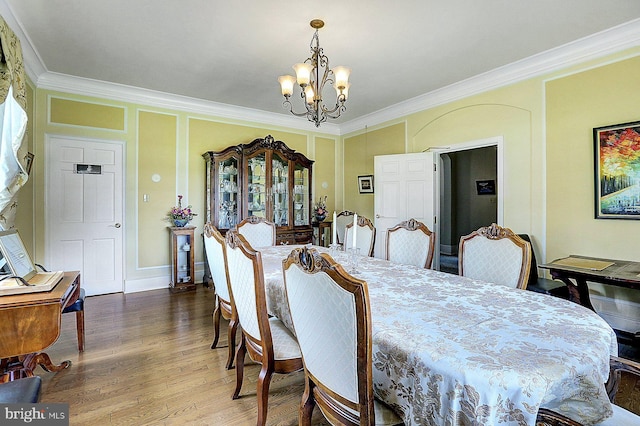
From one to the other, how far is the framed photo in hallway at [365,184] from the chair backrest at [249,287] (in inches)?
151

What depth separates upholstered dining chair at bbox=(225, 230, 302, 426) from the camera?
150cm

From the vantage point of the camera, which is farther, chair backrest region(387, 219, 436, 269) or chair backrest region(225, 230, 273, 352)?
chair backrest region(387, 219, 436, 269)


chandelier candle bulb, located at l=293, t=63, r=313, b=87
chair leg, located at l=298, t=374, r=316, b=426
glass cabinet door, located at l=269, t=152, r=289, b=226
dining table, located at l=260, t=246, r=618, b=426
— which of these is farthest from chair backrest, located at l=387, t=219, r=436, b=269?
glass cabinet door, located at l=269, t=152, r=289, b=226

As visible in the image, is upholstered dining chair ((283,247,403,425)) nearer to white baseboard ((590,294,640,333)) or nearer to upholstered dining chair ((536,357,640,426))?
upholstered dining chair ((536,357,640,426))

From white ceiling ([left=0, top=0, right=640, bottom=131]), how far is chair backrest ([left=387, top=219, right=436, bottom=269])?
165cm

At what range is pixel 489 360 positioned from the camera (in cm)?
93

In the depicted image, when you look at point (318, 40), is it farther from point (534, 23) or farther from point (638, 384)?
point (638, 384)

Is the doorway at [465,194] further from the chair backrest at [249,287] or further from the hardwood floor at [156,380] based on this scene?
the chair backrest at [249,287]

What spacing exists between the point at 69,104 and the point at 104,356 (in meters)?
3.09

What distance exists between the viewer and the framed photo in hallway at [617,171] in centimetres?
266

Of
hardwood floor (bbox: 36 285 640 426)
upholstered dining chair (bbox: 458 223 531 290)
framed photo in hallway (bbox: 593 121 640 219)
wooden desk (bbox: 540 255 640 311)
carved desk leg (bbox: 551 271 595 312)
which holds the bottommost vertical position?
hardwood floor (bbox: 36 285 640 426)

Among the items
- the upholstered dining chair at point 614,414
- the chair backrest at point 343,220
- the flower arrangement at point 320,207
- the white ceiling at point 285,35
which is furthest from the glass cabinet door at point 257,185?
the upholstered dining chair at point 614,414

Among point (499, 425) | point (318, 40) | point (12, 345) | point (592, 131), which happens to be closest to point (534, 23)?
point (592, 131)

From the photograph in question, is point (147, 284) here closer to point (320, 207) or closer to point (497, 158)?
point (320, 207)
